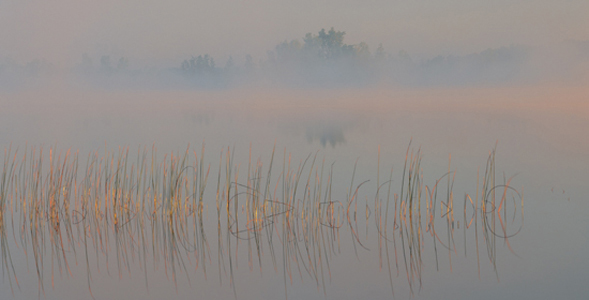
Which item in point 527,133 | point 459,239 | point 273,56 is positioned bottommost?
point 459,239

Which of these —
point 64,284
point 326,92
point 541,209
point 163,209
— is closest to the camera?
point 64,284

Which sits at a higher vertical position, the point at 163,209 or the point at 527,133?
the point at 527,133

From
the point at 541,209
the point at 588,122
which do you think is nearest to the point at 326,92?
the point at 588,122

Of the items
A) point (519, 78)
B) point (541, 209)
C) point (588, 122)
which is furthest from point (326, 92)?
point (541, 209)

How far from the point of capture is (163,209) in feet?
10.7

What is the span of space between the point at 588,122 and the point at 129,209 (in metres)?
7.10

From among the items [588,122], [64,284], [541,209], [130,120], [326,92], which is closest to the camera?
[64,284]

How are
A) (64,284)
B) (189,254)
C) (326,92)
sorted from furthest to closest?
(326,92) < (189,254) < (64,284)

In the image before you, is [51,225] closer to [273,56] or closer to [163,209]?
[163,209]

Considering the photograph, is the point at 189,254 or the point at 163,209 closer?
the point at 189,254

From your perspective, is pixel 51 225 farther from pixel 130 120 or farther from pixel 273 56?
pixel 273 56

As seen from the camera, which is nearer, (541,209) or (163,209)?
(163,209)

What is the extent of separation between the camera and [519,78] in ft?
74.6

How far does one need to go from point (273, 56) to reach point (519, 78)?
9.92m
